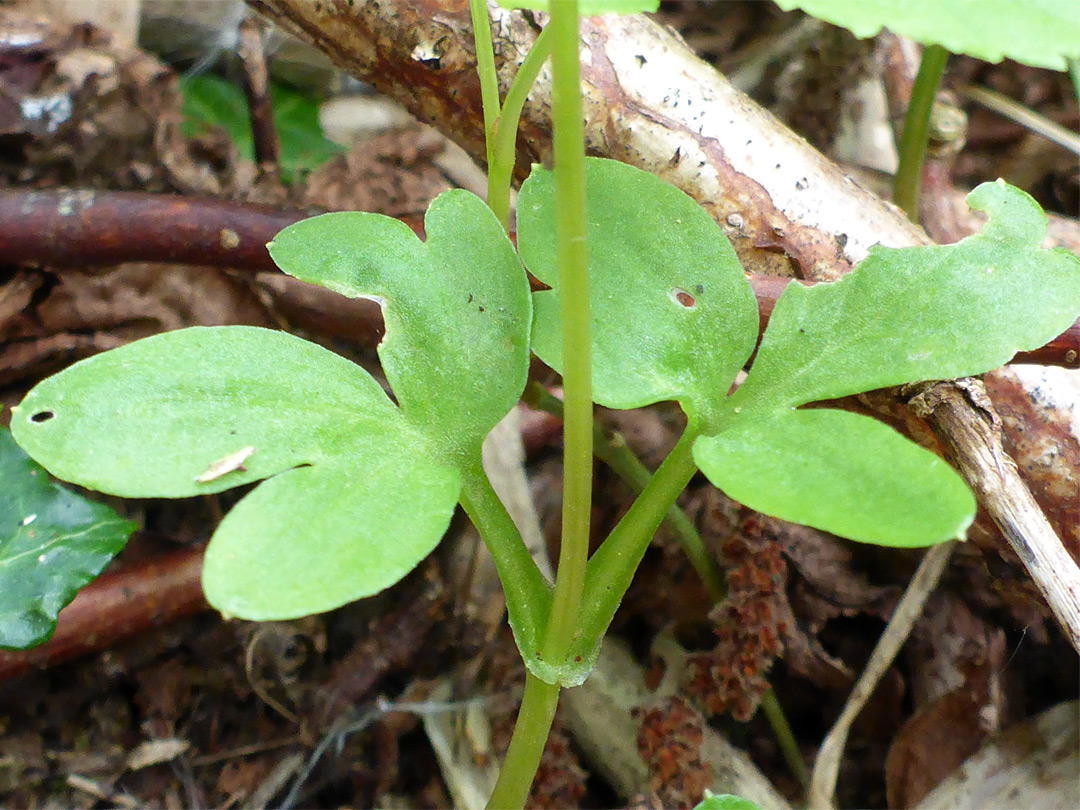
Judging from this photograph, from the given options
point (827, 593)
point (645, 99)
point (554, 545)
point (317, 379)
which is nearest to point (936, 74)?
point (645, 99)

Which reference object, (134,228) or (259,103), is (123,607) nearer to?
(134,228)

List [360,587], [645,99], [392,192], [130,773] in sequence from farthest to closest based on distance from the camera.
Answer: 1. [392,192]
2. [130,773]
3. [645,99]
4. [360,587]

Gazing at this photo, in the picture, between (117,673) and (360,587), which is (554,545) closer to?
(117,673)

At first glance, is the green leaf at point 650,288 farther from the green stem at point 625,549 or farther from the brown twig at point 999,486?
the brown twig at point 999,486

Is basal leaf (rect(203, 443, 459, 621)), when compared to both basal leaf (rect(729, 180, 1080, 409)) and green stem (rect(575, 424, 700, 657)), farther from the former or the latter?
basal leaf (rect(729, 180, 1080, 409))

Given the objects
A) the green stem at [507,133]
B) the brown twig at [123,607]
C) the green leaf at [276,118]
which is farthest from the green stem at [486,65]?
the green leaf at [276,118]

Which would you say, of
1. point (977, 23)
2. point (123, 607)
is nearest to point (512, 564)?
point (977, 23)
